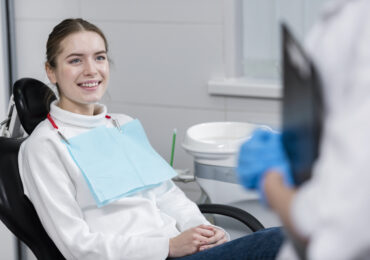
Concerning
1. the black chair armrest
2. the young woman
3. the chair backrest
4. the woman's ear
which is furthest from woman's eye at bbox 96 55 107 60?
the black chair armrest

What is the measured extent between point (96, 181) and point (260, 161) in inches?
40.6

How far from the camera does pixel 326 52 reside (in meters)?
0.83

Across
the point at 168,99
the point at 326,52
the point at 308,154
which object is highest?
the point at 326,52

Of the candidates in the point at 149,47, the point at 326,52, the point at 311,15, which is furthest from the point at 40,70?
the point at 326,52

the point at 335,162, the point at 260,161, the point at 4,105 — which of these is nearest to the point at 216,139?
the point at 4,105

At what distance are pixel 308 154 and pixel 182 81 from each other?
6.57ft

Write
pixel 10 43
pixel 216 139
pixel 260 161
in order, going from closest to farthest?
pixel 260 161, pixel 216 139, pixel 10 43

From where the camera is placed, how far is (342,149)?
737mm

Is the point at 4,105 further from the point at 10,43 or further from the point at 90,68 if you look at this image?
the point at 90,68

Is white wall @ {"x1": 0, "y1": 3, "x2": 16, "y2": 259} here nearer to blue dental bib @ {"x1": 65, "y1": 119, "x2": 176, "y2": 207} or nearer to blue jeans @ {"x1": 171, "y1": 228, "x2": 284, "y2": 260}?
blue dental bib @ {"x1": 65, "y1": 119, "x2": 176, "y2": 207}

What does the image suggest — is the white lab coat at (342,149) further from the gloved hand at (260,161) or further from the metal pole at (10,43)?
the metal pole at (10,43)

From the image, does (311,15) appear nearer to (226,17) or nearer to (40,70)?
(226,17)

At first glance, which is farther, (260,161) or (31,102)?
(31,102)

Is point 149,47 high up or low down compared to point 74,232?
up
